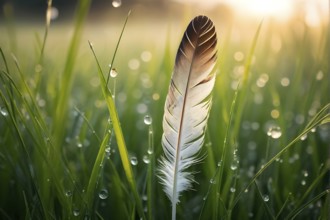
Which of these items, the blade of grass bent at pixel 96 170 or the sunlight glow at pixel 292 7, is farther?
the sunlight glow at pixel 292 7

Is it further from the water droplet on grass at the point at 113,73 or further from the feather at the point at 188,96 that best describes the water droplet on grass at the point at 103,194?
the water droplet on grass at the point at 113,73

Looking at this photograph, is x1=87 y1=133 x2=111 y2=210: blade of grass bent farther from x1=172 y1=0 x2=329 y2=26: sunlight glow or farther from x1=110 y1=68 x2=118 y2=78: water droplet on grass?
x1=172 y1=0 x2=329 y2=26: sunlight glow

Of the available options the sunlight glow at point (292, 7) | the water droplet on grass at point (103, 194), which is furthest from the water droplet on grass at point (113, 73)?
the sunlight glow at point (292, 7)

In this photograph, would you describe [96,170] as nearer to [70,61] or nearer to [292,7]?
[70,61]

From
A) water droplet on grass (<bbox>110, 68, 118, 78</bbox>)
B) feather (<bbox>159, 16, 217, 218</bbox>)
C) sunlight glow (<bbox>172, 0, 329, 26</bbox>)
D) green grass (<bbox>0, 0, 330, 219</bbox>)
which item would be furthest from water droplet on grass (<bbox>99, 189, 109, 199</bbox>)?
sunlight glow (<bbox>172, 0, 329, 26</bbox>)

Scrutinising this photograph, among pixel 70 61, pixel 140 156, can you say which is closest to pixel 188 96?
pixel 70 61

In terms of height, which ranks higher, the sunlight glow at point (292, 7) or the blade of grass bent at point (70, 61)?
the sunlight glow at point (292, 7)

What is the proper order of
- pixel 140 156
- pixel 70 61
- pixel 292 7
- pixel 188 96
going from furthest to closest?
pixel 292 7 < pixel 140 156 < pixel 70 61 < pixel 188 96

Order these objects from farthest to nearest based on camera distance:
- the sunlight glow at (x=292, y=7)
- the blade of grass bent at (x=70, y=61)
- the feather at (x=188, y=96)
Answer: the sunlight glow at (x=292, y=7) → the blade of grass bent at (x=70, y=61) → the feather at (x=188, y=96)

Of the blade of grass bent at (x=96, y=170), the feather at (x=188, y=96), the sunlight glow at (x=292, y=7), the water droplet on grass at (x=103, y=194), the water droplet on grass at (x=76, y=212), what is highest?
the sunlight glow at (x=292, y=7)
